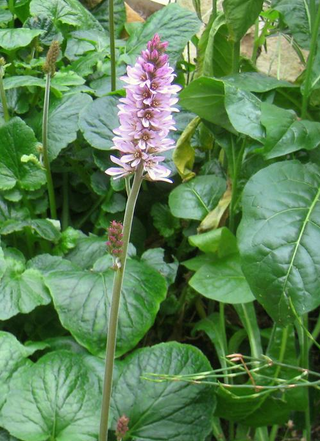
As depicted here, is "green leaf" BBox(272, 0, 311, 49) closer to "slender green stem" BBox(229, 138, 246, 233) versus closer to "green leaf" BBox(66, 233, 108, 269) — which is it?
"slender green stem" BBox(229, 138, 246, 233)

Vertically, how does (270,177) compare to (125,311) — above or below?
above

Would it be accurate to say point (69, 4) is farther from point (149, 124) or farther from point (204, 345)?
point (149, 124)

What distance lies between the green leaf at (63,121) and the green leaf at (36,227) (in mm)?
170

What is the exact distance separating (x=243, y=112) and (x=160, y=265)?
0.38 meters

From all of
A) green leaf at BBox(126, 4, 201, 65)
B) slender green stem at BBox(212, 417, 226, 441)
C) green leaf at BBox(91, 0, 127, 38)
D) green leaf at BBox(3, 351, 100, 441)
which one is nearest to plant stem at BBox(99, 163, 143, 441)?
green leaf at BBox(3, 351, 100, 441)

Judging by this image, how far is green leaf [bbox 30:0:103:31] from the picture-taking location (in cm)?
189

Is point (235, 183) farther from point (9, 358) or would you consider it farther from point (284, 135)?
point (9, 358)

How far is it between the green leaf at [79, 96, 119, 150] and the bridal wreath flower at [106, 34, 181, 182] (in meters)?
0.64

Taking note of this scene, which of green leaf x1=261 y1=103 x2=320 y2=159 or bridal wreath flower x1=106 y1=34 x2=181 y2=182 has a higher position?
bridal wreath flower x1=106 y1=34 x2=181 y2=182

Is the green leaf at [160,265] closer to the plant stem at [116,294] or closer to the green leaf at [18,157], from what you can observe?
the green leaf at [18,157]

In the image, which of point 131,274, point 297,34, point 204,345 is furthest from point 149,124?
point 204,345

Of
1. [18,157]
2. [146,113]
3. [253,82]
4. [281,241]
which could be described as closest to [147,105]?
[146,113]

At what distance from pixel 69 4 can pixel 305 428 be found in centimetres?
128

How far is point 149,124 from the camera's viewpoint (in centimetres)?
90
